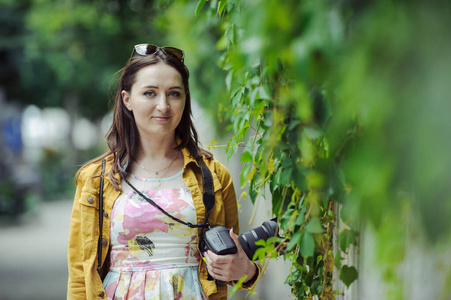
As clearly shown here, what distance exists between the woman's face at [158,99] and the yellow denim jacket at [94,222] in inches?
9.4

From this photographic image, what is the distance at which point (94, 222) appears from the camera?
7.88 ft

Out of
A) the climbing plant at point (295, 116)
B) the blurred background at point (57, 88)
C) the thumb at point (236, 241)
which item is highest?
the blurred background at point (57, 88)

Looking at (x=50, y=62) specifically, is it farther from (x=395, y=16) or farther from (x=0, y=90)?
(x=395, y=16)

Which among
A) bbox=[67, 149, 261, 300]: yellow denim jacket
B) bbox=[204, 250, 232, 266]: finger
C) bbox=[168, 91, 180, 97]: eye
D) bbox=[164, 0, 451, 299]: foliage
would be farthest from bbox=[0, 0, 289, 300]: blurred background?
bbox=[164, 0, 451, 299]: foliage

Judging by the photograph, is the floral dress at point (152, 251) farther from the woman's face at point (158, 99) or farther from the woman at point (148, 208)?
the woman's face at point (158, 99)

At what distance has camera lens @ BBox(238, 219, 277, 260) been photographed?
204cm

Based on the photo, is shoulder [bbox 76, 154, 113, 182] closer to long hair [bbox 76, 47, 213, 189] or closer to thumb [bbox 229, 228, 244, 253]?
long hair [bbox 76, 47, 213, 189]

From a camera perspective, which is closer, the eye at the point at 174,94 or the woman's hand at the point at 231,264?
the woman's hand at the point at 231,264

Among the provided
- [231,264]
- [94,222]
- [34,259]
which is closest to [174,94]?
[94,222]

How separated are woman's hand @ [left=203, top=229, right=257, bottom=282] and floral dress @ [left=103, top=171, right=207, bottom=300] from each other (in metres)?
0.23

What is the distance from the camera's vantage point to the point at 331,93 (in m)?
1.13

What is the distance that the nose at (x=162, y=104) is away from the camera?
2.32 metres

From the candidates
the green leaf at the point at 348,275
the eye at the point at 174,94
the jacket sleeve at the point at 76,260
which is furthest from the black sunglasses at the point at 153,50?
the green leaf at the point at 348,275

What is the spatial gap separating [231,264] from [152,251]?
1.38 ft
